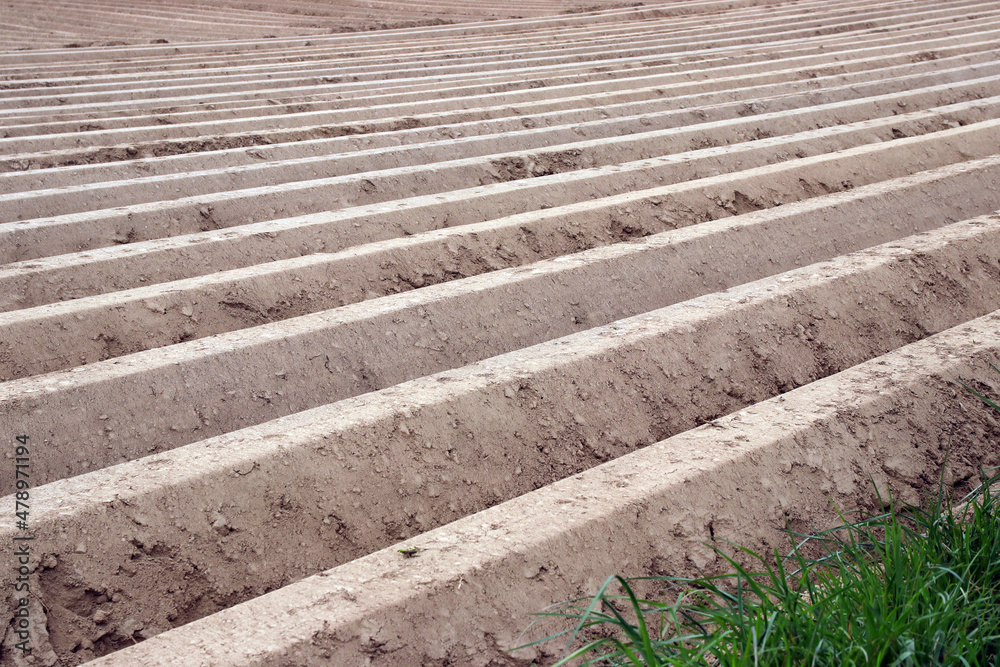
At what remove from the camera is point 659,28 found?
6.00 m

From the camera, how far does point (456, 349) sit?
6.26 feet

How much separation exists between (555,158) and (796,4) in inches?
192

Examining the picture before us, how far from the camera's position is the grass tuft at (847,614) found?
39.8 inches

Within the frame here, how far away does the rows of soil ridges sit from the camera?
1286 millimetres

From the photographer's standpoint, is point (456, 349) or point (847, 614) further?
point (456, 349)

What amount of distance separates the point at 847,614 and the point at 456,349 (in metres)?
1.06

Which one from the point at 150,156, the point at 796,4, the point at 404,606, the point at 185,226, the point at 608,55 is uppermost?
the point at 796,4

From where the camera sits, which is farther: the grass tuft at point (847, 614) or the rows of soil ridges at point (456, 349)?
the rows of soil ridges at point (456, 349)

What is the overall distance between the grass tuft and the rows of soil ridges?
0.09 meters

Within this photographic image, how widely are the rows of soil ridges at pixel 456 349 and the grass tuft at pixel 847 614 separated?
0.30 feet

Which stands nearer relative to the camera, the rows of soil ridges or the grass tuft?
the grass tuft

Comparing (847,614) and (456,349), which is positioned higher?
(456,349)

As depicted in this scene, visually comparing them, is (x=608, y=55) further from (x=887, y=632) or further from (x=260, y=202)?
(x=887, y=632)

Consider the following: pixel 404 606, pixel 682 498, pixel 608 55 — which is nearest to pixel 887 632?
pixel 682 498
